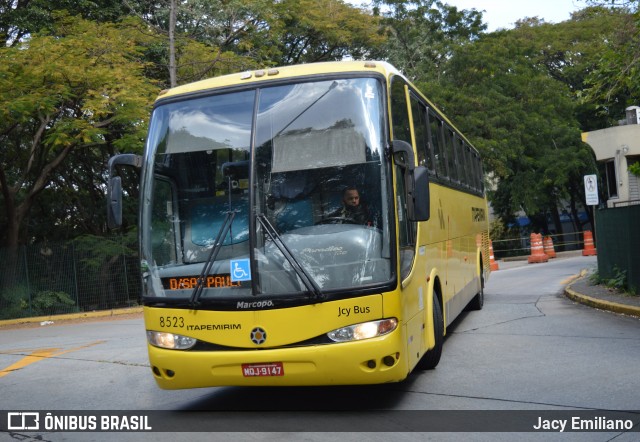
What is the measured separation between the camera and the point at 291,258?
21.6 ft

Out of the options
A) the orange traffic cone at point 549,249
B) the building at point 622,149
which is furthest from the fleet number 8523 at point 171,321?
the orange traffic cone at point 549,249

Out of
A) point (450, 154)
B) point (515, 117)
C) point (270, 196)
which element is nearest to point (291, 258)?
point (270, 196)

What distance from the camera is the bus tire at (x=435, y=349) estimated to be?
338 inches

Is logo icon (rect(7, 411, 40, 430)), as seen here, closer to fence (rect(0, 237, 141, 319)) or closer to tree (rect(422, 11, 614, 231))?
fence (rect(0, 237, 141, 319))

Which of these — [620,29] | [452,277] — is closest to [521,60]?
[620,29]

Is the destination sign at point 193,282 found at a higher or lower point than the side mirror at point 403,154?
lower

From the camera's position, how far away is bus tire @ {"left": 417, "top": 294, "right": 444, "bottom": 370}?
8.58 meters

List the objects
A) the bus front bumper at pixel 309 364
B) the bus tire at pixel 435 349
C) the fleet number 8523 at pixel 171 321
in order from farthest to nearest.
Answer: the bus tire at pixel 435 349
the fleet number 8523 at pixel 171 321
the bus front bumper at pixel 309 364

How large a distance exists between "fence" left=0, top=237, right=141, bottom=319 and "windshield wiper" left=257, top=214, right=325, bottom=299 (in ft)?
59.9

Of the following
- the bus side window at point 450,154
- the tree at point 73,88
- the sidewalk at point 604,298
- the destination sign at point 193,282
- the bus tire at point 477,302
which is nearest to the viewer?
the destination sign at point 193,282

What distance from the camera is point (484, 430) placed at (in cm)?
606

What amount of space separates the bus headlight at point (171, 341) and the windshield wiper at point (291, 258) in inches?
45.1

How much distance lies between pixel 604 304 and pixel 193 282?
9.54 meters

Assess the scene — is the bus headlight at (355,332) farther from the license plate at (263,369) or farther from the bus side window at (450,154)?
the bus side window at (450,154)
